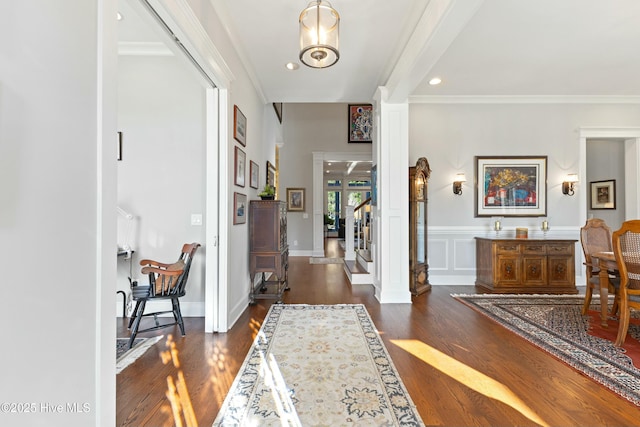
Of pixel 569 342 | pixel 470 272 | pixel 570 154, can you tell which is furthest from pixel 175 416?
pixel 570 154

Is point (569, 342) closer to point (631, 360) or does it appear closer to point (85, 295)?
point (631, 360)

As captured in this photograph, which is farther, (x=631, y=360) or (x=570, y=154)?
(x=570, y=154)

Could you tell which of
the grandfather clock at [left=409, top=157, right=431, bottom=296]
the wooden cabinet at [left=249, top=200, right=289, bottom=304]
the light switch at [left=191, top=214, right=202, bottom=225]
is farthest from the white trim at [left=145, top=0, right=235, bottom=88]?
the grandfather clock at [left=409, top=157, right=431, bottom=296]

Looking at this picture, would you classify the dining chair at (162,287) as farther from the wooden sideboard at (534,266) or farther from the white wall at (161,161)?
the wooden sideboard at (534,266)

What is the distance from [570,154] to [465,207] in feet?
6.19

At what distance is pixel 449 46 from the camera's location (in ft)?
10.1

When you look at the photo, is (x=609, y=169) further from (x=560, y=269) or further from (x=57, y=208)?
(x=57, y=208)

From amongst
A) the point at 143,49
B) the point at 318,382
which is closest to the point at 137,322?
the point at 318,382

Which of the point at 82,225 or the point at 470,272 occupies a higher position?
the point at 82,225

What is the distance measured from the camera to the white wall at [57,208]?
92cm

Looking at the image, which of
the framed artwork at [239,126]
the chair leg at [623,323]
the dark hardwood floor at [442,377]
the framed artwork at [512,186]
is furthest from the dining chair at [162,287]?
the framed artwork at [512,186]

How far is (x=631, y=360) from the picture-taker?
7.52 feet

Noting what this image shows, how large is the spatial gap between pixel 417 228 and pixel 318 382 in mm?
2930

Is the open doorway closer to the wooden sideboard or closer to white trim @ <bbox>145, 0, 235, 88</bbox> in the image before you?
white trim @ <bbox>145, 0, 235, 88</bbox>
